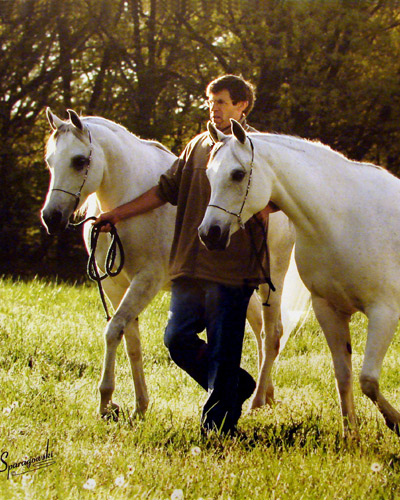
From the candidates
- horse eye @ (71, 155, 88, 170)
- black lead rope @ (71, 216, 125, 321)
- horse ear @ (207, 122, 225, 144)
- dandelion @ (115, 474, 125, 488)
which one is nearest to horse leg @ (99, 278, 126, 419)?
black lead rope @ (71, 216, 125, 321)

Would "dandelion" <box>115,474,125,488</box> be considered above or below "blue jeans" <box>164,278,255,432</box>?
below

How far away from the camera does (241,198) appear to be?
149 inches

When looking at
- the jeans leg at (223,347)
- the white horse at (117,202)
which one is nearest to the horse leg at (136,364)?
the white horse at (117,202)

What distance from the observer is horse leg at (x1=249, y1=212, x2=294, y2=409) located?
220 inches

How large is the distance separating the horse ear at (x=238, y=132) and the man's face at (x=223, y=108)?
1.97 ft

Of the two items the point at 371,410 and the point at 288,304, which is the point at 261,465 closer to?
the point at 371,410

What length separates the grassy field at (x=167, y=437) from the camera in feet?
10.7

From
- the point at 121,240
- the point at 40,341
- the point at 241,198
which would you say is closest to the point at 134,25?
the point at 40,341

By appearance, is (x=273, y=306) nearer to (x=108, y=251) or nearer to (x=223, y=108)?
(x=108, y=251)

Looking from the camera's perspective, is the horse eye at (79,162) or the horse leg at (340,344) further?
the horse eye at (79,162)

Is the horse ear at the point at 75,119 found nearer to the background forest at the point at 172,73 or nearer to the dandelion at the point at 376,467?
the dandelion at the point at 376,467

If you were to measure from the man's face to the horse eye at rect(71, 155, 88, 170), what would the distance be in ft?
2.63

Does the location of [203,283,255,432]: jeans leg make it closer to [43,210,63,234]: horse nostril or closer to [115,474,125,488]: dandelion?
[43,210,63,234]: horse nostril

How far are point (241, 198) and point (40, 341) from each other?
10.8 feet
